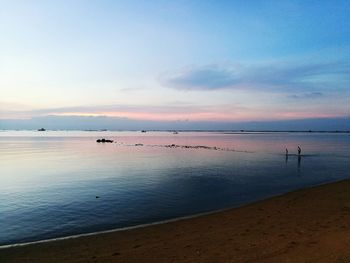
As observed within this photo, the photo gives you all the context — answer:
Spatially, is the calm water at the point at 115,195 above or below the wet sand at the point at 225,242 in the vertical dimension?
below

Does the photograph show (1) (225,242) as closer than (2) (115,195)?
Yes

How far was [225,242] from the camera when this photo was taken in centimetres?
1170

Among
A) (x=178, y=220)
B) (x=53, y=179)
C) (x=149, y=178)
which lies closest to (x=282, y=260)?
(x=178, y=220)

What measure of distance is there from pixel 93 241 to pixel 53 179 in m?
23.4

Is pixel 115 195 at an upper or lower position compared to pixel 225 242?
lower

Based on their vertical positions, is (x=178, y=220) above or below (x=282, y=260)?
below

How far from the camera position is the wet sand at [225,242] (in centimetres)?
1003

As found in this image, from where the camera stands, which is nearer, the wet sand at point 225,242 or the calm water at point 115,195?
the wet sand at point 225,242

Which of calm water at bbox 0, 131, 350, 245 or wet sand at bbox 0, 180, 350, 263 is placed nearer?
wet sand at bbox 0, 180, 350, 263

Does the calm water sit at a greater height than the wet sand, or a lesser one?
lesser

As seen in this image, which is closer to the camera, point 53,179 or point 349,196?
point 349,196

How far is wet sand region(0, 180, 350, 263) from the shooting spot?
10031mm

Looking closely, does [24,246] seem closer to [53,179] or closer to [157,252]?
[157,252]

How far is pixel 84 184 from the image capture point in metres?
31.3
